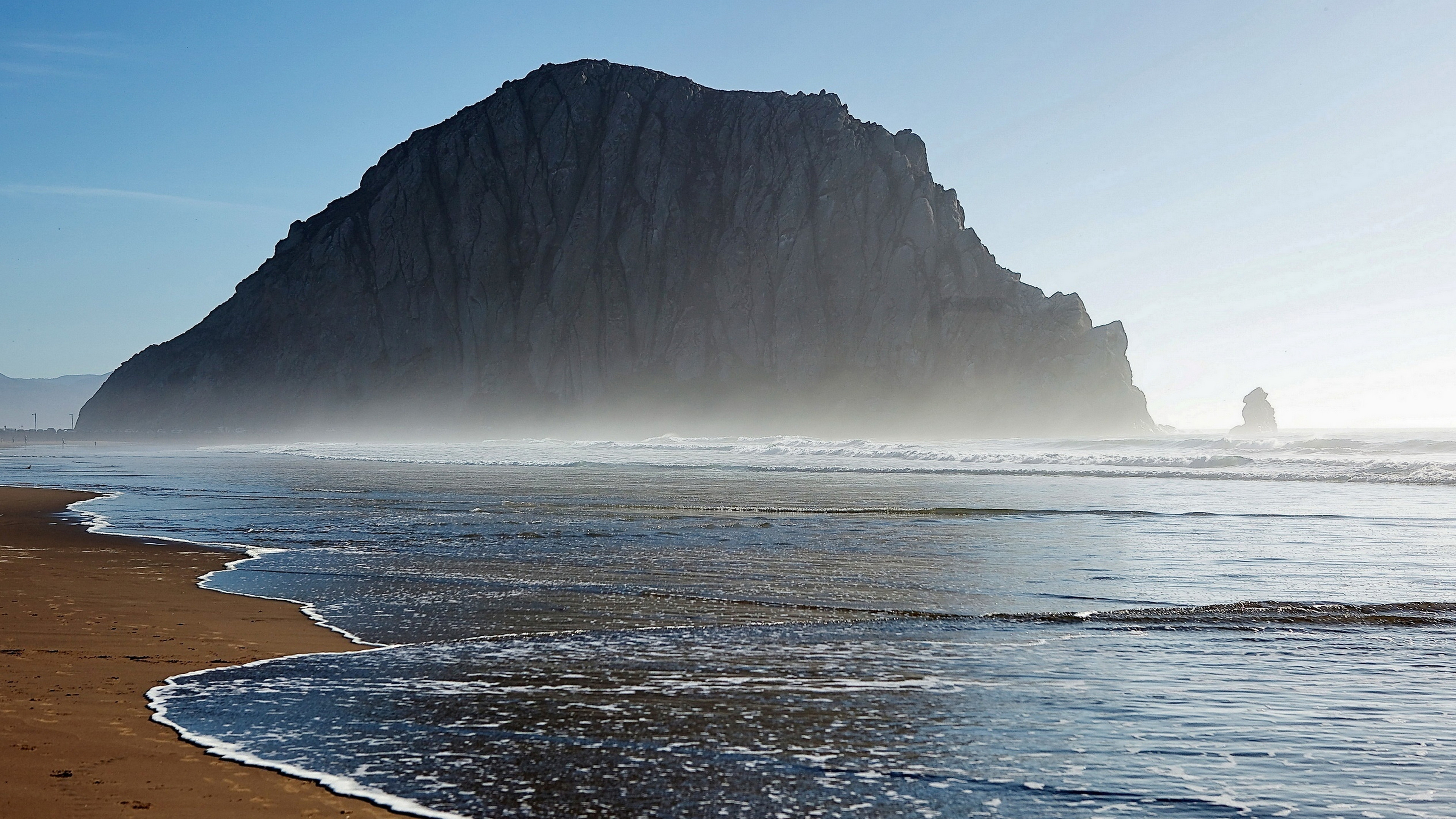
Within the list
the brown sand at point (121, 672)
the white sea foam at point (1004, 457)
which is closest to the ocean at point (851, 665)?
the brown sand at point (121, 672)

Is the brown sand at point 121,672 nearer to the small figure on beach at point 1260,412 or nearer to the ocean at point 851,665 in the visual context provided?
the ocean at point 851,665

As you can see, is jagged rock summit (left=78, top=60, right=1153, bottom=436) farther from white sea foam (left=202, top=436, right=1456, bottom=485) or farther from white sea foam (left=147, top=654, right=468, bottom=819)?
white sea foam (left=147, top=654, right=468, bottom=819)

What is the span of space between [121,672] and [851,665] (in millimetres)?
5237

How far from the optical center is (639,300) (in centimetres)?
14000

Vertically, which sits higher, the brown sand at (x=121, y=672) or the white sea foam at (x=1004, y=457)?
the white sea foam at (x=1004, y=457)

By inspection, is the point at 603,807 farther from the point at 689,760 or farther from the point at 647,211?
the point at 647,211

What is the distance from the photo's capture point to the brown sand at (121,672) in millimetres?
4730

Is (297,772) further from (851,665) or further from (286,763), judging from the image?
(851,665)

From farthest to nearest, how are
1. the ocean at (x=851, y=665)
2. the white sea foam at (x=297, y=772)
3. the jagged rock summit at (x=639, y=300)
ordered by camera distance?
the jagged rock summit at (x=639, y=300) < the ocean at (x=851, y=665) < the white sea foam at (x=297, y=772)

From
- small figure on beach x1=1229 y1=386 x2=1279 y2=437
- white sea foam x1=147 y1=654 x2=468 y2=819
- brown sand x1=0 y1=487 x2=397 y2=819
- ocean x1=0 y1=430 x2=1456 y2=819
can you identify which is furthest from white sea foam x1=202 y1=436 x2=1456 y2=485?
small figure on beach x1=1229 y1=386 x2=1279 y2=437

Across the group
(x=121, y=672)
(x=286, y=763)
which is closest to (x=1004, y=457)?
(x=121, y=672)

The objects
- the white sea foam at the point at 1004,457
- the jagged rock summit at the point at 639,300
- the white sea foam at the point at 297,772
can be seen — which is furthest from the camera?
the jagged rock summit at the point at 639,300

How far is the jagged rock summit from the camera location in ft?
419

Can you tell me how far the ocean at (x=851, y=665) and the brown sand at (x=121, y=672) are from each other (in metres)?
0.27
